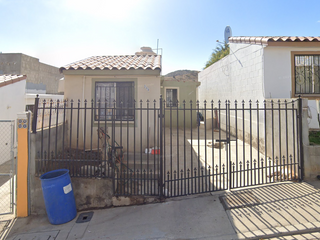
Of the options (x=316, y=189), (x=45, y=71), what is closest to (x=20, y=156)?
(x=316, y=189)

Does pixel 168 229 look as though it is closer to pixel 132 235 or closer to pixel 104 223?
pixel 132 235

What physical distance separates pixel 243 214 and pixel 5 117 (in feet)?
26.7

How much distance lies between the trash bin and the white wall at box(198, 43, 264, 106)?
23.6ft

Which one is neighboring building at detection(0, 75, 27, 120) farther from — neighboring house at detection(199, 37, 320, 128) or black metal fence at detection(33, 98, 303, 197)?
neighboring house at detection(199, 37, 320, 128)

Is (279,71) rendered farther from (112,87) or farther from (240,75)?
(112,87)

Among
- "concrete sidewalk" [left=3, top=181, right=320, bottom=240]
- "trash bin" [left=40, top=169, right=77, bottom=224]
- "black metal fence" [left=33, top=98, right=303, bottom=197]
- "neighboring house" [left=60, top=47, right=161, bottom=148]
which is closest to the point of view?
"concrete sidewalk" [left=3, top=181, right=320, bottom=240]

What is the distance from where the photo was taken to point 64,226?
3732 mm

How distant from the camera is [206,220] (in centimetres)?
356

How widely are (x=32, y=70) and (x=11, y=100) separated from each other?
1011 cm

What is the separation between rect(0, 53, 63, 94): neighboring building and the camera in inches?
586

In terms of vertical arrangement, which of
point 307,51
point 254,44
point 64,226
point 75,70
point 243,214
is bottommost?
point 64,226

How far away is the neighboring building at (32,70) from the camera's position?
14.9 meters

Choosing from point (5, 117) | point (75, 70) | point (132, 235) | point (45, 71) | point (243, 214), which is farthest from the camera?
point (45, 71)

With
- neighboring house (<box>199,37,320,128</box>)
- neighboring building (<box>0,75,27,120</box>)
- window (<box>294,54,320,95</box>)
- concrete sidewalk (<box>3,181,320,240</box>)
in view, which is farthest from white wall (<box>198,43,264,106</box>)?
neighboring building (<box>0,75,27,120</box>)
